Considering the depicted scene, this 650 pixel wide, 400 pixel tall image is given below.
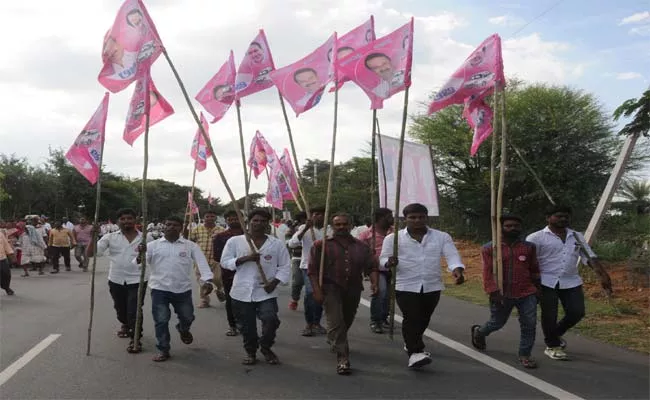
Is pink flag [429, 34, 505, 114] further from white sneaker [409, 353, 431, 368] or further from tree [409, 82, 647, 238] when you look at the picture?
tree [409, 82, 647, 238]

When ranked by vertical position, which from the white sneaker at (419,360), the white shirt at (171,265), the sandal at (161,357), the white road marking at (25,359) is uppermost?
the white shirt at (171,265)

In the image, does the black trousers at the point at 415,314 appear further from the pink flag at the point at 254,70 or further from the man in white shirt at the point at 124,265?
the pink flag at the point at 254,70

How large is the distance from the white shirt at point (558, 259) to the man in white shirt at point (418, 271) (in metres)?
1.03

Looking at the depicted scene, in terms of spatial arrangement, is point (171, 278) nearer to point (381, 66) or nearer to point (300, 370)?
point (300, 370)

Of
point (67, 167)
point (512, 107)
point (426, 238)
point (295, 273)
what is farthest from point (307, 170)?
point (426, 238)

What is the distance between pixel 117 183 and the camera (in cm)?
6475

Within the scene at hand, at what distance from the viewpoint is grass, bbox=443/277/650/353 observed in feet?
23.8

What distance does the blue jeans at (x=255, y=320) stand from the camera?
609 centimetres

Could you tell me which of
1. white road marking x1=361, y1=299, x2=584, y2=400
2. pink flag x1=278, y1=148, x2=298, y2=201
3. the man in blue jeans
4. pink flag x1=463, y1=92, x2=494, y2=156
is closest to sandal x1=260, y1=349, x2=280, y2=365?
white road marking x1=361, y1=299, x2=584, y2=400

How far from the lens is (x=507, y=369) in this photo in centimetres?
580

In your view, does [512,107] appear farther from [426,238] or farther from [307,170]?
[307,170]

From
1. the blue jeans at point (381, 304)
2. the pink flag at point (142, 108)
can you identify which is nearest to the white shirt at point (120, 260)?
the pink flag at point (142, 108)

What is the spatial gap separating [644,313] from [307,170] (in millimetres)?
49659

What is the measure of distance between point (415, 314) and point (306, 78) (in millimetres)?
3048
